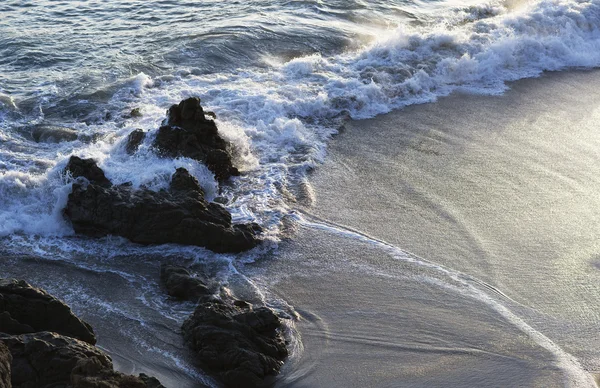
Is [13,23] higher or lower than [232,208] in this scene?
higher

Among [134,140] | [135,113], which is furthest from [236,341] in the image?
[135,113]

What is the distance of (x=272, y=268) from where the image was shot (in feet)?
29.0

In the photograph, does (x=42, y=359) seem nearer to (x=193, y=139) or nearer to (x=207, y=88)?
(x=193, y=139)

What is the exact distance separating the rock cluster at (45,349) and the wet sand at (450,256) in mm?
1876

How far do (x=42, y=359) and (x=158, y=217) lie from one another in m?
3.56

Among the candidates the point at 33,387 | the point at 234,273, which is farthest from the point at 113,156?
the point at 33,387

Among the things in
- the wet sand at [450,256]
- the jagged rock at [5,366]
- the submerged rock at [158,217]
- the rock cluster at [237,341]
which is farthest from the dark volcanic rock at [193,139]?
the jagged rock at [5,366]

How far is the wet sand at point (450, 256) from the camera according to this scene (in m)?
7.29

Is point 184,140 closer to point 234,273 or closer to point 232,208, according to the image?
point 232,208

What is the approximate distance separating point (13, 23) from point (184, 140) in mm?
7878

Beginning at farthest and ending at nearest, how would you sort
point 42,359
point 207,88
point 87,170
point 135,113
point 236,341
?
point 207,88
point 135,113
point 87,170
point 236,341
point 42,359

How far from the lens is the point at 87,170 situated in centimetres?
987

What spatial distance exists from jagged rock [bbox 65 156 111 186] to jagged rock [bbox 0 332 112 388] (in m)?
4.14

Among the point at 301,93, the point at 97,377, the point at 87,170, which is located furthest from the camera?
the point at 301,93
